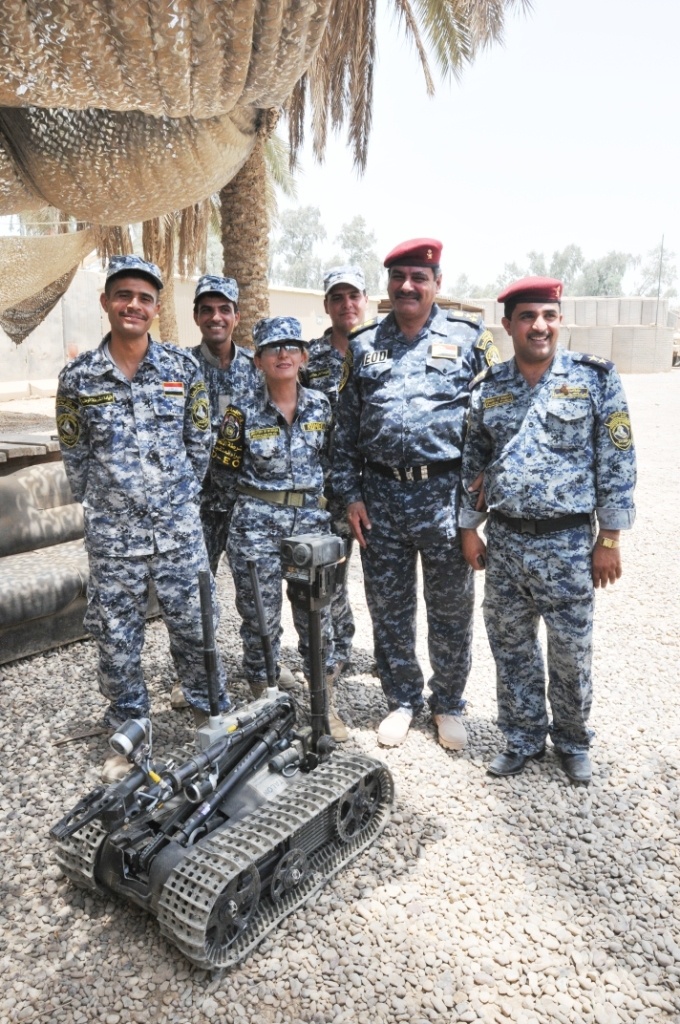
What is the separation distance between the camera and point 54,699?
4090mm

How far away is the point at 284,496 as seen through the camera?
3.48 meters

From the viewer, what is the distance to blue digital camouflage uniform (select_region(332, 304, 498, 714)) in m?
3.33

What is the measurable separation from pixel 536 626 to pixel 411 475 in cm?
83

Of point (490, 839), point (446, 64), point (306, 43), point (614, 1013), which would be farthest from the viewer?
point (446, 64)

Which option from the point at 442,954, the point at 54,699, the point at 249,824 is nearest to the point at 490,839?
the point at 442,954

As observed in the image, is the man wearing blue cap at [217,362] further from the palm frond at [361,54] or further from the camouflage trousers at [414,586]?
the palm frond at [361,54]

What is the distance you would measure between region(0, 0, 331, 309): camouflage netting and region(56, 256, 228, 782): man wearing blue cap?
0.51 metres

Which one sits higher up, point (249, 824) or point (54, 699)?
point (249, 824)

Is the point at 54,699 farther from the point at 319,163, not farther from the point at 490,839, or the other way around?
the point at 319,163

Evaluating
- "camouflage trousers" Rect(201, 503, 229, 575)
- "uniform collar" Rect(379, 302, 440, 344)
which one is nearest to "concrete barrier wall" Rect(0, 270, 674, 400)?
"camouflage trousers" Rect(201, 503, 229, 575)

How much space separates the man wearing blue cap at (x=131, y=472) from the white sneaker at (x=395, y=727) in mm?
1006

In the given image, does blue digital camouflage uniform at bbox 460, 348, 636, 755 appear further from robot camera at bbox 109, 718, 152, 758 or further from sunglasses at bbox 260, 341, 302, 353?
robot camera at bbox 109, 718, 152, 758

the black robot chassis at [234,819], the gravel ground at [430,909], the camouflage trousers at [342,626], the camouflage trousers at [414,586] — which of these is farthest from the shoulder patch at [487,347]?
the gravel ground at [430,909]

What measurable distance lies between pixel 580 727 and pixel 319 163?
785 cm
